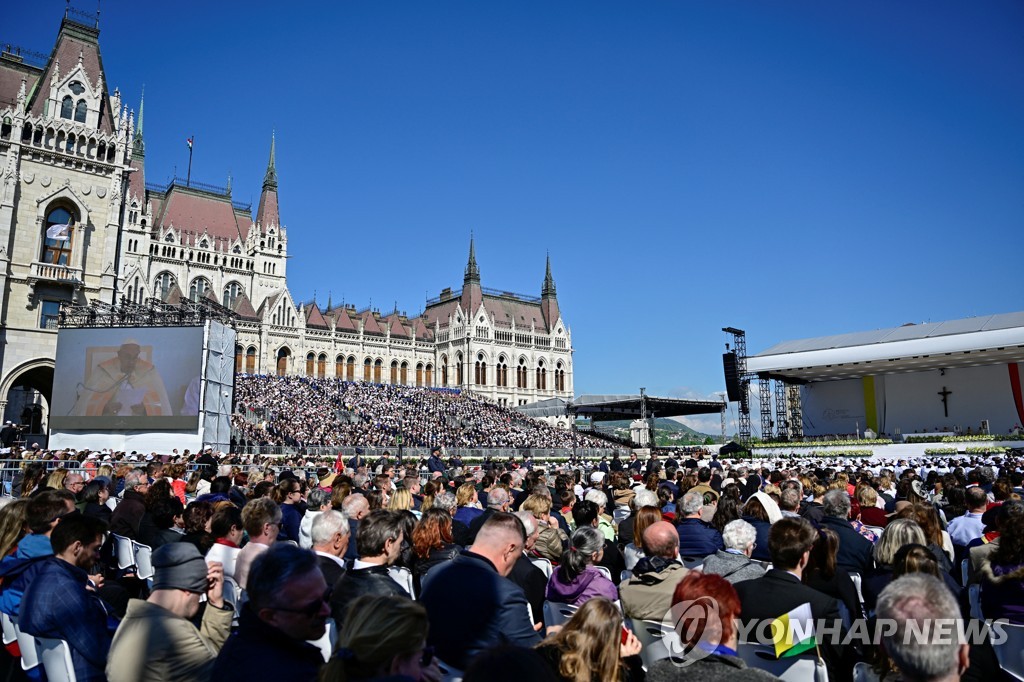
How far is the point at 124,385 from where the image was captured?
29.0 m

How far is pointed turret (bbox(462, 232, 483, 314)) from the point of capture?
300 ft

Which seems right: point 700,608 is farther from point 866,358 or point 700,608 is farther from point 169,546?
point 866,358

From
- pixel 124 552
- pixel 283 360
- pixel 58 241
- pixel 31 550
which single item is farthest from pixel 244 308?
pixel 31 550

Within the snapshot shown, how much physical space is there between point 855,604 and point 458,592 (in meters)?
3.07

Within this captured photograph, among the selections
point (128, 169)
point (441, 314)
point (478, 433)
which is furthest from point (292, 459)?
point (441, 314)

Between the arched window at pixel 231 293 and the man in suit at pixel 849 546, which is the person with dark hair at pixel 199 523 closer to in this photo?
the man in suit at pixel 849 546

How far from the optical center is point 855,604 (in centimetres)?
496

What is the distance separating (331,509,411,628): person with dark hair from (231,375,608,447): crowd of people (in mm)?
33658

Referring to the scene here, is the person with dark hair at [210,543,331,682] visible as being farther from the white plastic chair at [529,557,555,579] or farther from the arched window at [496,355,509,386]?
the arched window at [496,355,509,386]

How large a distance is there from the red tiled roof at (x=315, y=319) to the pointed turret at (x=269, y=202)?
10541 millimetres

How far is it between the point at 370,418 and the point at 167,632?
4813 cm

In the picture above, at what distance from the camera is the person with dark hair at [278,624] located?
9.46 feet

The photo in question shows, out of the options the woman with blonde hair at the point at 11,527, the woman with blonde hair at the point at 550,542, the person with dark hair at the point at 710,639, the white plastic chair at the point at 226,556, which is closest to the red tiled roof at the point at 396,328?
the woman with blonde hair at the point at 550,542

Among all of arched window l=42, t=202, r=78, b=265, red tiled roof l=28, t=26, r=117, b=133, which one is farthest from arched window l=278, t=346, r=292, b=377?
→ arched window l=42, t=202, r=78, b=265
